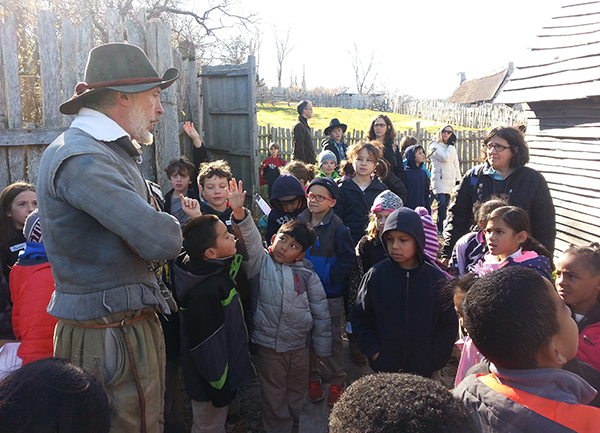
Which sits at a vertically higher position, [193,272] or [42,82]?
[42,82]

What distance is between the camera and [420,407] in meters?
1.19

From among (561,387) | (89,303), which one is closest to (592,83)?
(561,387)

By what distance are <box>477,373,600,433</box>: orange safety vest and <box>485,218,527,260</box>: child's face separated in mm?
1704

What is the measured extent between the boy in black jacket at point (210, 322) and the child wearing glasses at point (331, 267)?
33.3 inches

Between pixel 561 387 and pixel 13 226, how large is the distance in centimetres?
352

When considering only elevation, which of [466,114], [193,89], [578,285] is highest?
[466,114]

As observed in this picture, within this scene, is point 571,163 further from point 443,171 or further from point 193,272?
point 193,272

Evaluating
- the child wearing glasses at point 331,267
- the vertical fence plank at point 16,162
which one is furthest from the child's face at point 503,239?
the vertical fence plank at point 16,162

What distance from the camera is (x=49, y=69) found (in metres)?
4.57

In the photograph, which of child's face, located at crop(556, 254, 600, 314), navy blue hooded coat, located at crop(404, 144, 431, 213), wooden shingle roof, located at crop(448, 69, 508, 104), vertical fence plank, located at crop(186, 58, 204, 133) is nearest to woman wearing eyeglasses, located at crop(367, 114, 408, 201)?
navy blue hooded coat, located at crop(404, 144, 431, 213)

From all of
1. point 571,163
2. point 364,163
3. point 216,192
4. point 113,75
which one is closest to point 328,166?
point 364,163

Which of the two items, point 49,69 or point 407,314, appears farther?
point 49,69

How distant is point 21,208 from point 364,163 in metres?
3.00

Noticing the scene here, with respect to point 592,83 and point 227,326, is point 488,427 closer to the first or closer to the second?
point 227,326
